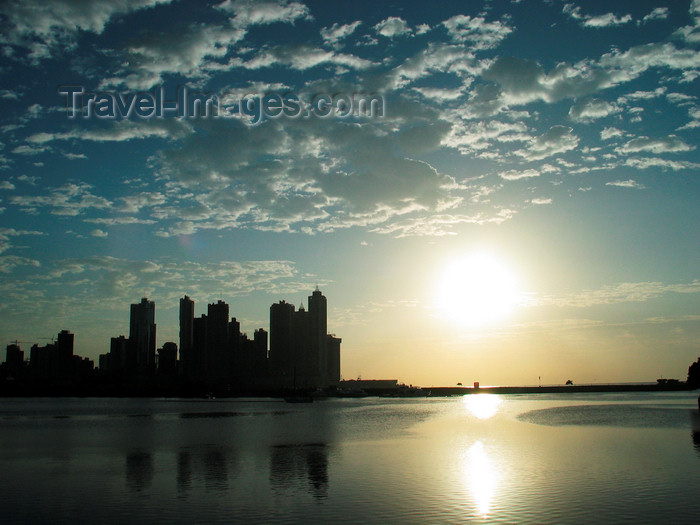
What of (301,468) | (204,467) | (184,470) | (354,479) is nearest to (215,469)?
(204,467)

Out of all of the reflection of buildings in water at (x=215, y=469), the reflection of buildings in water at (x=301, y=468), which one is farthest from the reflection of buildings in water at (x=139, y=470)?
the reflection of buildings in water at (x=301, y=468)

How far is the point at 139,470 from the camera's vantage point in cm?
4238

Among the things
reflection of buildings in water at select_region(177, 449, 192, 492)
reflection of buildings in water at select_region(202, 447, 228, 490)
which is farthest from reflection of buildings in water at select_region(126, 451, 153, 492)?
reflection of buildings in water at select_region(202, 447, 228, 490)

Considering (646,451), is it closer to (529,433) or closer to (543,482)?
(543,482)

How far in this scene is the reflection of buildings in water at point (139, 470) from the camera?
36438 millimetres

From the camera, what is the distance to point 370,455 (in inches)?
1998

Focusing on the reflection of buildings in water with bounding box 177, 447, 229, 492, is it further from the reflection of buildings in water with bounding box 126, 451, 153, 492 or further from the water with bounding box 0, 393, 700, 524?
the reflection of buildings in water with bounding box 126, 451, 153, 492

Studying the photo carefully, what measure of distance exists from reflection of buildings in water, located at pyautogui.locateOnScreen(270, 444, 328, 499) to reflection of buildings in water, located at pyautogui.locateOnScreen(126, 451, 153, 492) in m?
7.42

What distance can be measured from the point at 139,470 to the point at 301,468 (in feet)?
35.4

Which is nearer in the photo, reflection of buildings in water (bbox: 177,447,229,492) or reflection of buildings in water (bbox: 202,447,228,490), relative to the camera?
reflection of buildings in water (bbox: 202,447,228,490)

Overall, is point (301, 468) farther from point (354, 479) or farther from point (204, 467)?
point (204, 467)

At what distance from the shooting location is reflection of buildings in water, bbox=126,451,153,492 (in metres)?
36.4

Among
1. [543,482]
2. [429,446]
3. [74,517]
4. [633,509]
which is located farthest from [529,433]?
[74,517]

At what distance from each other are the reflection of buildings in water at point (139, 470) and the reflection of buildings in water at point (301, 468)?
7418 millimetres
